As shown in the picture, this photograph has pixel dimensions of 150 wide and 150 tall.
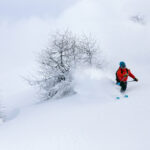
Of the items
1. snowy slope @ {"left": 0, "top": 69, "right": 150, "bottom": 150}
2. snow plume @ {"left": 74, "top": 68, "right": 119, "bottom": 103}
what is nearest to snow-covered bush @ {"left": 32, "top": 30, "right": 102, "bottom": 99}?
snow plume @ {"left": 74, "top": 68, "right": 119, "bottom": 103}

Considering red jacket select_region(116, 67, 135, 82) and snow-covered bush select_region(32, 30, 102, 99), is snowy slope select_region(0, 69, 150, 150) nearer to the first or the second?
red jacket select_region(116, 67, 135, 82)

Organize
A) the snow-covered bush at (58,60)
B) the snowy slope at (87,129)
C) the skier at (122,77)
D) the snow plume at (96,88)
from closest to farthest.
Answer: the snowy slope at (87,129) < the snow plume at (96,88) < the skier at (122,77) < the snow-covered bush at (58,60)

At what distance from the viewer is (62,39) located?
16562 mm

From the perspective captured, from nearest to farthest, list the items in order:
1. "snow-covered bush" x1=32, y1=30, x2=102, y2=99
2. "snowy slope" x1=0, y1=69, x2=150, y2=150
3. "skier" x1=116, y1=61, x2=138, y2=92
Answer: "snowy slope" x1=0, y1=69, x2=150, y2=150 < "skier" x1=116, y1=61, x2=138, y2=92 < "snow-covered bush" x1=32, y1=30, x2=102, y2=99

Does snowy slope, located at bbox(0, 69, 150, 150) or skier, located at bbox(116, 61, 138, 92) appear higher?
skier, located at bbox(116, 61, 138, 92)

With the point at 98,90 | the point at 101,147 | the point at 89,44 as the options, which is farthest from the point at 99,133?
the point at 89,44

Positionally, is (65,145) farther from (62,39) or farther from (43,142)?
(62,39)

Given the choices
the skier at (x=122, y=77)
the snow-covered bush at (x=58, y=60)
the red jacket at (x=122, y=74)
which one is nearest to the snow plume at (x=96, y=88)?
the skier at (x=122, y=77)

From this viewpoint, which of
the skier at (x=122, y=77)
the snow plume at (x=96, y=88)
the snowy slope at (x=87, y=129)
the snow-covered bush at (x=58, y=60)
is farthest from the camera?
the snow-covered bush at (x=58, y=60)

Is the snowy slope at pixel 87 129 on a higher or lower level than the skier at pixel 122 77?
lower

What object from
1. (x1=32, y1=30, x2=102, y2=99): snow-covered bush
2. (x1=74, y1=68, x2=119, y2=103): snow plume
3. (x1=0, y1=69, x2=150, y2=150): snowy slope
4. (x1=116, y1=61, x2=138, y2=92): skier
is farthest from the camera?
(x1=32, y1=30, x2=102, y2=99): snow-covered bush

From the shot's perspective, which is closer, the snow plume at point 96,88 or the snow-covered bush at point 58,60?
the snow plume at point 96,88

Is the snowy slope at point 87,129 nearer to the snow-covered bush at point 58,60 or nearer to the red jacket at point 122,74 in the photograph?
the red jacket at point 122,74

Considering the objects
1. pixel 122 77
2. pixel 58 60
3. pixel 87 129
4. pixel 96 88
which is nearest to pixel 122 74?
pixel 122 77
